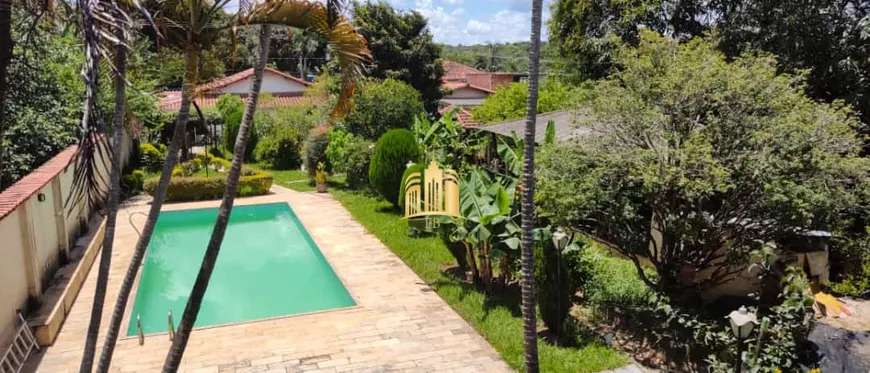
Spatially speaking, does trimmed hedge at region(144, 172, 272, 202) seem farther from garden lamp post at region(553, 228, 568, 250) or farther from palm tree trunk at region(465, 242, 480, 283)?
garden lamp post at region(553, 228, 568, 250)

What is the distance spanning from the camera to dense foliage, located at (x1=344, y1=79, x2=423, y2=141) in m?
22.3

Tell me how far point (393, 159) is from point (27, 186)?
33.2ft

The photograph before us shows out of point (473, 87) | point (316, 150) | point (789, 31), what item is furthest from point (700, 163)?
point (473, 87)

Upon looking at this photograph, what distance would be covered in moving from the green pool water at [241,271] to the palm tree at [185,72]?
589 centimetres

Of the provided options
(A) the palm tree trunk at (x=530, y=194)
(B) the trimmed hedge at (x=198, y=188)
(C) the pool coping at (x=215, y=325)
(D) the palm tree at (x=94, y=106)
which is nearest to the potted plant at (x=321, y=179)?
(B) the trimmed hedge at (x=198, y=188)

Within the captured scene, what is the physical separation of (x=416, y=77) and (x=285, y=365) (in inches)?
1092

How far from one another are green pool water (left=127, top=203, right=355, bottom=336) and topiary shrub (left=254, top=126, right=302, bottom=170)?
7347 millimetres

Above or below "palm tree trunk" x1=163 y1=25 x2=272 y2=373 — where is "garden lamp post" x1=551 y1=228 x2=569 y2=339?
below

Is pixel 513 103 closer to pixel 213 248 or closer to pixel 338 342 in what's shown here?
pixel 338 342

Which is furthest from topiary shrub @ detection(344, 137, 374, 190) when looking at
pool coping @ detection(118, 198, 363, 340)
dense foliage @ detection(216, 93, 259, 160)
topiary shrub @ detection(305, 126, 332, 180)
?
dense foliage @ detection(216, 93, 259, 160)

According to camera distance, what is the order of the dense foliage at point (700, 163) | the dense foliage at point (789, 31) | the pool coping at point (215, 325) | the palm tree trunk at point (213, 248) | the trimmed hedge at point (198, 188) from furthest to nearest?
the trimmed hedge at point (198, 188) → the dense foliage at point (789, 31) → the pool coping at point (215, 325) → the dense foliage at point (700, 163) → the palm tree trunk at point (213, 248)

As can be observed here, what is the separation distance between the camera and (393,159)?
18969 mm

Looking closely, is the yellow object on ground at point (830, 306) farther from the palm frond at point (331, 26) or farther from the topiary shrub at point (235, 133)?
the topiary shrub at point (235, 133)

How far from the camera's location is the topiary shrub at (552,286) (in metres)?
9.38
